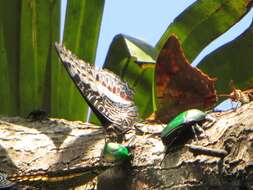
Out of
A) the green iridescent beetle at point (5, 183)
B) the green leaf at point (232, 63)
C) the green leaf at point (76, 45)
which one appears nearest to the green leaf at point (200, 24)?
the green leaf at point (232, 63)

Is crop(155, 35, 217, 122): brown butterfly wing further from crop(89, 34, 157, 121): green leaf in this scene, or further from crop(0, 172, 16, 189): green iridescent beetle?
crop(89, 34, 157, 121): green leaf

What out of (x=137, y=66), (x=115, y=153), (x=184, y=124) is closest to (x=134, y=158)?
(x=115, y=153)

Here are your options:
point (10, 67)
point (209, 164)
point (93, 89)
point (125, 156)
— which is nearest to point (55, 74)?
point (10, 67)

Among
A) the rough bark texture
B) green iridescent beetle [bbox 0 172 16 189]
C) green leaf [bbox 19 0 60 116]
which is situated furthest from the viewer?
green leaf [bbox 19 0 60 116]

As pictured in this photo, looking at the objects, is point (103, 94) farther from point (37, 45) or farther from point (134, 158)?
point (37, 45)

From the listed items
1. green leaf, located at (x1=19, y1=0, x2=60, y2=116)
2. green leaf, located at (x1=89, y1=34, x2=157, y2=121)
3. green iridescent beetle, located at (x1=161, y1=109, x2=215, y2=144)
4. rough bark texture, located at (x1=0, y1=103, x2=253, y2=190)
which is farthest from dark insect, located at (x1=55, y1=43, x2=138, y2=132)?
green leaf, located at (x1=19, y1=0, x2=60, y2=116)

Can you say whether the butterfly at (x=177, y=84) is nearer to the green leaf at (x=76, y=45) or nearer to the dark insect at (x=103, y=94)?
the dark insect at (x=103, y=94)
